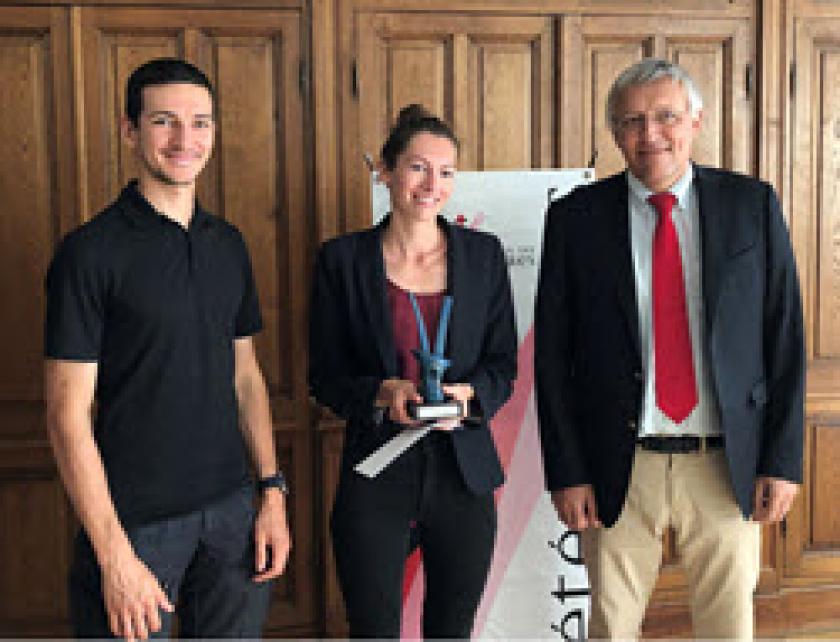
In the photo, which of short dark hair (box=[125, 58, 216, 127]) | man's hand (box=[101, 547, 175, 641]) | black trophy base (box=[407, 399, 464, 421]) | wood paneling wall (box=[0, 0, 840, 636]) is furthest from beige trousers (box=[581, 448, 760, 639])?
short dark hair (box=[125, 58, 216, 127])

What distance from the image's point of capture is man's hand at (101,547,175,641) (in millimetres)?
1682

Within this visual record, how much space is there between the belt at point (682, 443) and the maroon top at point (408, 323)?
523 mm

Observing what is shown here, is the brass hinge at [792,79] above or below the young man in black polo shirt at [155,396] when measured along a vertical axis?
above

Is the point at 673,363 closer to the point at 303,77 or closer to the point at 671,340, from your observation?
the point at 671,340

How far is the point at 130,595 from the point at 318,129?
1.68 meters

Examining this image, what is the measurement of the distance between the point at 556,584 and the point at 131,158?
1846 mm

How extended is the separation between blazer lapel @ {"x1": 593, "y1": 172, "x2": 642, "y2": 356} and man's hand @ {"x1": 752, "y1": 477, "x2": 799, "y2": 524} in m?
0.40

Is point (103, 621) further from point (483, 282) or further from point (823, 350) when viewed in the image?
point (823, 350)

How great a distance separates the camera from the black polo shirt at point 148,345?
5.52 feet

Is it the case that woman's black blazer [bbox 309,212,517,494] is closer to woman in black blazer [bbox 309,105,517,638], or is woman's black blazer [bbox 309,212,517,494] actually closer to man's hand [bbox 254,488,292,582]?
woman in black blazer [bbox 309,105,517,638]

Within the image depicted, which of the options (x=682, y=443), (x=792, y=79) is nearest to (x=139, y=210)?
(x=682, y=443)

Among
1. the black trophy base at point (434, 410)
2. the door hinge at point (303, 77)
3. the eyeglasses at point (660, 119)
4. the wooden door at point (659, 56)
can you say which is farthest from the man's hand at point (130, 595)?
the wooden door at point (659, 56)

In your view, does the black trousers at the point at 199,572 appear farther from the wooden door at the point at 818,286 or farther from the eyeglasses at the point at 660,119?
the wooden door at the point at 818,286

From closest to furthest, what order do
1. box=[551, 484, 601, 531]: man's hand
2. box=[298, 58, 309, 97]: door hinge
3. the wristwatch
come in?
the wristwatch < box=[551, 484, 601, 531]: man's hand < box=[298, 58, 309, 97]: door hinge
